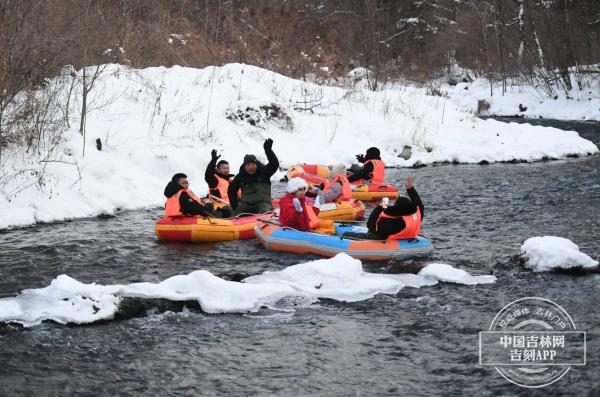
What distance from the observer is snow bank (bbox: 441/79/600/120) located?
2703 cm

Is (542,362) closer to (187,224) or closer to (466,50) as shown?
(187,224)

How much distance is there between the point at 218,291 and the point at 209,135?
9.72 m

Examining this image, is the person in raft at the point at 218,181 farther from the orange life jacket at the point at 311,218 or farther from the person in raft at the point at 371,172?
the person in raft at the point at 371,172

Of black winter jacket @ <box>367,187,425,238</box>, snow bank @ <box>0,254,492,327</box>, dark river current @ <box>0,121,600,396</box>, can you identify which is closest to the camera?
dark river current @ <box>0,121,600,396</box>

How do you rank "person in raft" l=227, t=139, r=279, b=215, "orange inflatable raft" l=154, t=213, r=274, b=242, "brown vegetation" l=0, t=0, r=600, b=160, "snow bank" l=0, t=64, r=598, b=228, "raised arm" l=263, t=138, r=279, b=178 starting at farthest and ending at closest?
"brown vegetation" l=0, t=0, r=600, b=160
"snow bank" l=0, t=64, r=598, b=228
"person in raft" l=227, t=139, r=279, b=215
"raised arm" l=263, t=138, r=279, b=178
"orange inflatable raft" l=154, t=213, r=274, b=242

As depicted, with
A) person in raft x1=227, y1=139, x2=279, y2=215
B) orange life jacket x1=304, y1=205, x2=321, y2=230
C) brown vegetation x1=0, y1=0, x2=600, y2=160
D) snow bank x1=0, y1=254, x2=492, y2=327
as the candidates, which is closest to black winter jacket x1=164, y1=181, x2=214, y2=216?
person in raft x1=227, y1=139, x2=279, y2=215

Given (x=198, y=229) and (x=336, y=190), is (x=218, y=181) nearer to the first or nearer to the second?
(x=336, y=190)

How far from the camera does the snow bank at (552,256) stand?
773 cm

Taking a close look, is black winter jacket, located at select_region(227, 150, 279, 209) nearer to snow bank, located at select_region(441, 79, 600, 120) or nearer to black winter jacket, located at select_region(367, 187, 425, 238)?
black winter jacket, located at select_region(367, 187, 425, 238)

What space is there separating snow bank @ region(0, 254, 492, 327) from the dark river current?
0.15m

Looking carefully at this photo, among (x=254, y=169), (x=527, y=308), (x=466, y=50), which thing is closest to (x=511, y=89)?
(x=466, y=50)

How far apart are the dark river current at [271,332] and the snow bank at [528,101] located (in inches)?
729

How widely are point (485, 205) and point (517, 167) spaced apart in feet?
18.3

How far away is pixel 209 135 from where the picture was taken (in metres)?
16.4
